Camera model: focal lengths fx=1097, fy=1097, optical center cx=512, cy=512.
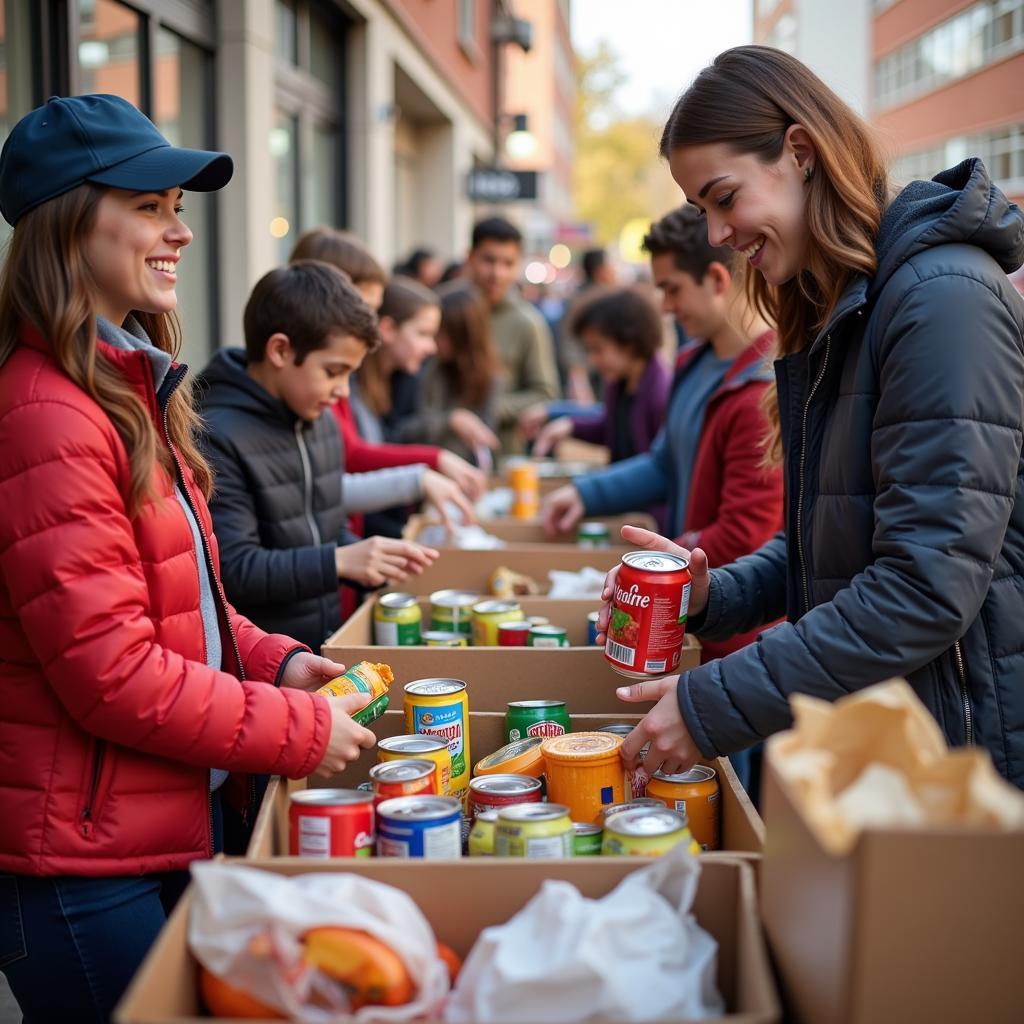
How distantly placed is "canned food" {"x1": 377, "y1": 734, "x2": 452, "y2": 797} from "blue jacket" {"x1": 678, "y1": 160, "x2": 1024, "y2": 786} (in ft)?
1.48

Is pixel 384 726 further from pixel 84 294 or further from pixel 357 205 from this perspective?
pixel 357 205

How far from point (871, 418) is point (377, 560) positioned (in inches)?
61.2

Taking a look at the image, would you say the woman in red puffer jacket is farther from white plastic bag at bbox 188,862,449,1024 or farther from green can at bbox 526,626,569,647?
green can at bbox 526,626,569,647

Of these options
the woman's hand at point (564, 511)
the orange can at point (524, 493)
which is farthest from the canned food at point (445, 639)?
the orange can at point (524, 493)

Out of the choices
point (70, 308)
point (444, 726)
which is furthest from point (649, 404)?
point (70, 308)

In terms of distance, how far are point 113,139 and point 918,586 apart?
156 centimetres

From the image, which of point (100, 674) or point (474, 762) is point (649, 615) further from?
point (100, 674)

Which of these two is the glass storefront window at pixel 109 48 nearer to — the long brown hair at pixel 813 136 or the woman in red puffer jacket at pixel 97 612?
the woman in red puffer jacket at pixel 97 612

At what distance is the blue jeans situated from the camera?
1.83 meters

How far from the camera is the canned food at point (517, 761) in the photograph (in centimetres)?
210

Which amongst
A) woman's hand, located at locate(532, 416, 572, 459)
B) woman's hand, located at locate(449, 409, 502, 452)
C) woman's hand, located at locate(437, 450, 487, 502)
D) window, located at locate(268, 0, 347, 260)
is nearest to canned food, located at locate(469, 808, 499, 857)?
woman's hand, located at locate(437, 450, 487, 502)

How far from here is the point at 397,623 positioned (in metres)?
3.01

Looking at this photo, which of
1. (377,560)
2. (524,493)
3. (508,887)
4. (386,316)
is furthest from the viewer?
(386,316)

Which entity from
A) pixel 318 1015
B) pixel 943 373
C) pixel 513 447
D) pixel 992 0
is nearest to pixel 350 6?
pixel 513 447
